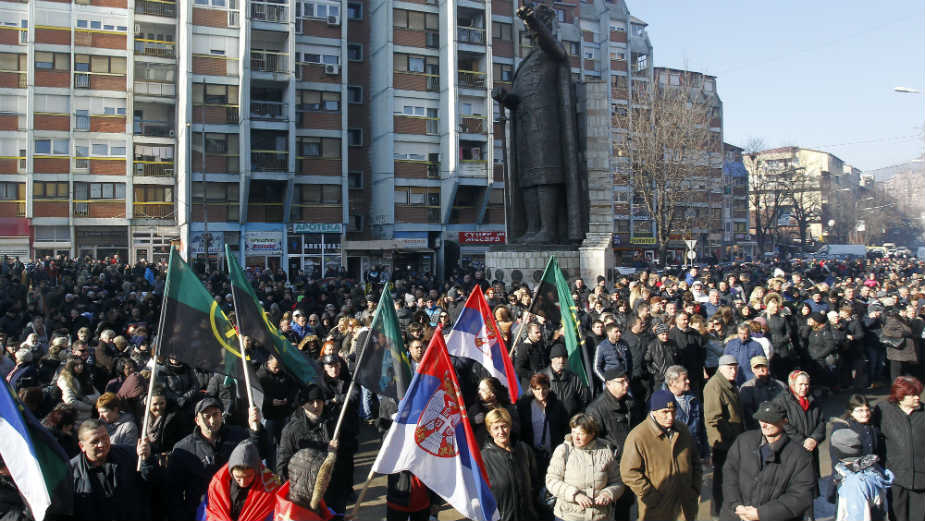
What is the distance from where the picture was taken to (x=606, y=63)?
5397cm

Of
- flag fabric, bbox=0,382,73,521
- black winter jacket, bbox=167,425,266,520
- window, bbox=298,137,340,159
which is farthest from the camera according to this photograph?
window, bbox=298,137,340,159

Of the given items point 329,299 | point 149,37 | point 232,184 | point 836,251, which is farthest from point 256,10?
point 836,251

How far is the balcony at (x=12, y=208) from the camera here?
35.0 meters

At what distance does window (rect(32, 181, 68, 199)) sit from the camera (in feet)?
116

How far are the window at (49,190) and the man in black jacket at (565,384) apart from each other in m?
35.3

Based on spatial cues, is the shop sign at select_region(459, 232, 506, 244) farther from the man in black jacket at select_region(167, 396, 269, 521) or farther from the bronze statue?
the man in black jacket at select_region(167, 396, 269, 521)

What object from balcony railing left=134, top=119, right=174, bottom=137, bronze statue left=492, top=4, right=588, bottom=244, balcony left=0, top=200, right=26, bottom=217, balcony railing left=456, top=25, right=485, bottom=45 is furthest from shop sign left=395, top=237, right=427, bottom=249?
bronze statue left=492, top=4, right=588, bottom=244

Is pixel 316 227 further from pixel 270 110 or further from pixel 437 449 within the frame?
pixel 437 449

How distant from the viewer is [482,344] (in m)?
7.62

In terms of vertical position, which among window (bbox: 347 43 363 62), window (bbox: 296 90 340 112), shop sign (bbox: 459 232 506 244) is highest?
window (bbox: 347 43 363 62)

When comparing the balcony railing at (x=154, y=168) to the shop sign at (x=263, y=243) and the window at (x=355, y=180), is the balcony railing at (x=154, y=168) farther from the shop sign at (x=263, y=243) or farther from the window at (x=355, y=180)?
the window at (x=355, y=180)

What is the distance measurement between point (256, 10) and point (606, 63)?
27.0m

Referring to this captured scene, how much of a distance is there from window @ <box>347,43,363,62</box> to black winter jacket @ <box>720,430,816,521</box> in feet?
131

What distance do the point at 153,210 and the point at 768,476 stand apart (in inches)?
1458
